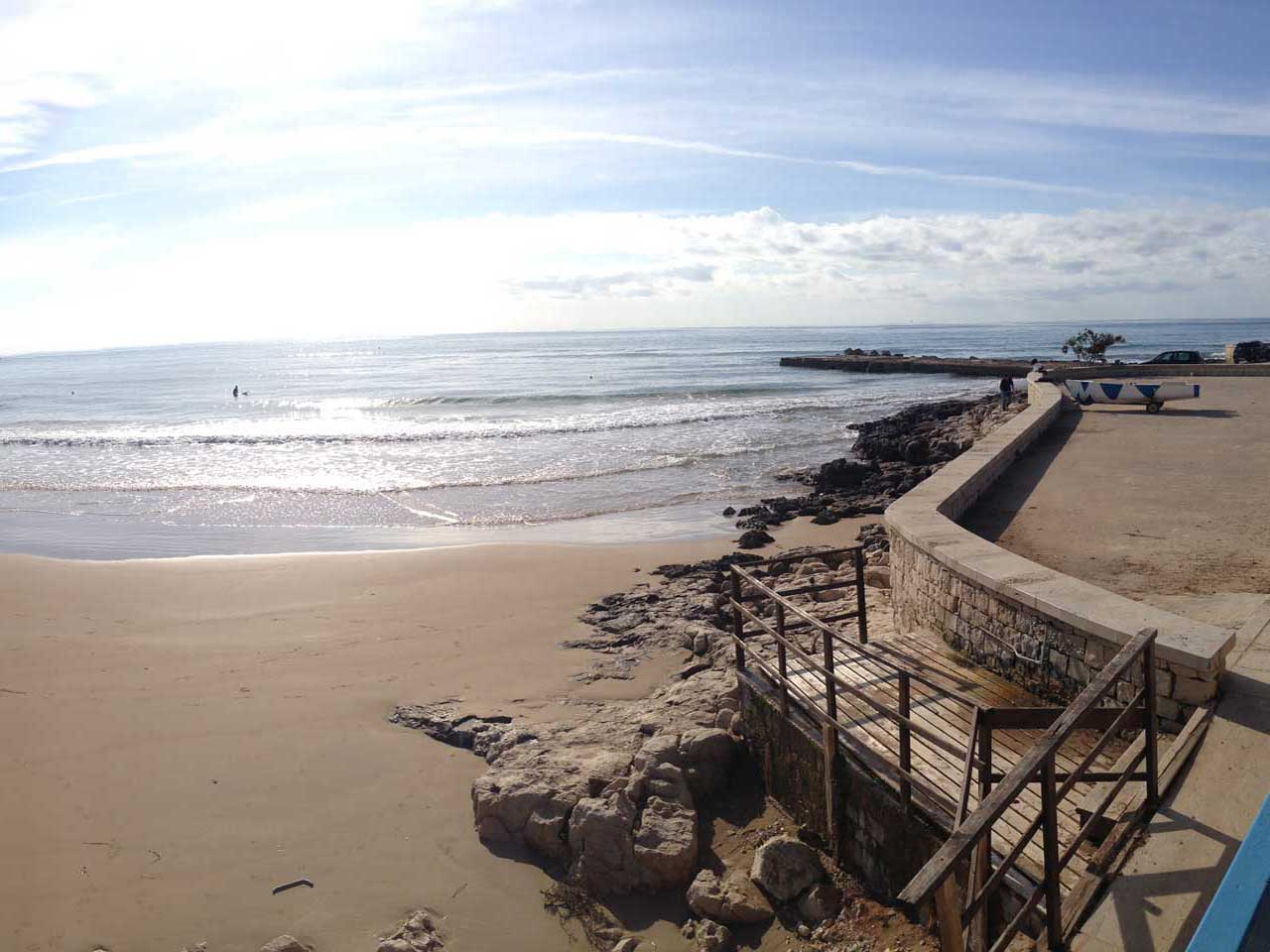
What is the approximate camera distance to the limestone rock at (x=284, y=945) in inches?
189

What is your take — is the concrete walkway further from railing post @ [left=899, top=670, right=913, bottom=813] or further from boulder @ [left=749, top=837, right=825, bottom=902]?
boulder @ [left=749, top=837, right=825, bottom=902]

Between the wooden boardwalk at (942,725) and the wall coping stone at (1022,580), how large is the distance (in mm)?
533

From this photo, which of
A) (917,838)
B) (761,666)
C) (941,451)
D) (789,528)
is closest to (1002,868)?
(917,838)

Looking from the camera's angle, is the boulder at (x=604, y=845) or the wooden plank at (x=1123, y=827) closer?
the wooden plank at (x=1123, y=827)

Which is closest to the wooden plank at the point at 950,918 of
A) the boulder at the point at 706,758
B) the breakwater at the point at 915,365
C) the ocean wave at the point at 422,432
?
the boulder at the point at 706,758

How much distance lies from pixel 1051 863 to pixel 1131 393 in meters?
13.6

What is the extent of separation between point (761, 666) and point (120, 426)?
1535 inches

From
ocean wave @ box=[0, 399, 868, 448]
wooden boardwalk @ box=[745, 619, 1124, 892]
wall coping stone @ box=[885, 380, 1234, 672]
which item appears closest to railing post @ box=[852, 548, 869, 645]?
wooden boardwalk @ box=[745, 619, 1124, 892]

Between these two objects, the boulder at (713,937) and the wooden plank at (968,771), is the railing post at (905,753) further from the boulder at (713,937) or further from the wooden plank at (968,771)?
the boulder at (713,937)

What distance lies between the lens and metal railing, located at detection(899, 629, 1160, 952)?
8.13 ft

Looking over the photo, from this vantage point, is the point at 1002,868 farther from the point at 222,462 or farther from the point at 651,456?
the point at 222,462

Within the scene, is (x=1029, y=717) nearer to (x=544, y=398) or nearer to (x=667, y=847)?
(x=667, y=847)

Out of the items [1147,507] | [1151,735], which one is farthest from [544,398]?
[1151,735]

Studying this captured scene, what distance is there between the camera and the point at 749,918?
4.76 meters
